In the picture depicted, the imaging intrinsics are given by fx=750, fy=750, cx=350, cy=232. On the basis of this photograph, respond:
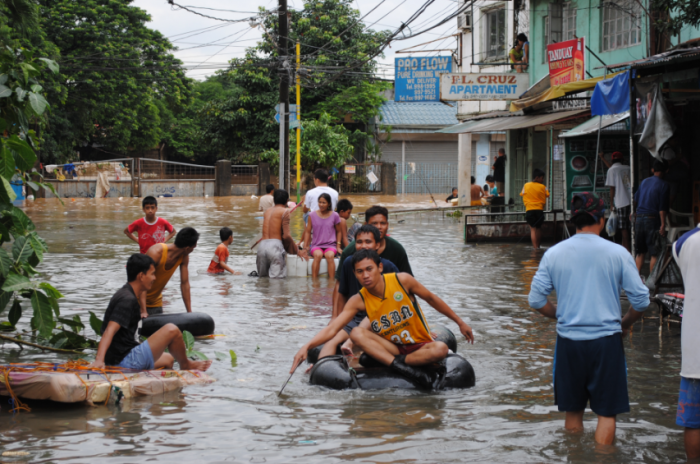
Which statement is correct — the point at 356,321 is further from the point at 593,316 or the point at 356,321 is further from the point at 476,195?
the point at 476,195

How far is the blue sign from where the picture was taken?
79.4 ft

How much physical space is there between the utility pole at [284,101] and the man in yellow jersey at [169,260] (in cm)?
1590

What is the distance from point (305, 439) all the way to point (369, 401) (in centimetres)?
105

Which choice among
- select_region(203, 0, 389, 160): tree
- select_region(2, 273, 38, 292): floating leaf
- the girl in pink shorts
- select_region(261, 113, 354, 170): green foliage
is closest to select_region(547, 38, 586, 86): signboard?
the girl in pink shorts

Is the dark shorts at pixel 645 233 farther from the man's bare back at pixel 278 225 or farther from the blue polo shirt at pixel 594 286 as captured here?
the blue polo shirt at pixel 594 286

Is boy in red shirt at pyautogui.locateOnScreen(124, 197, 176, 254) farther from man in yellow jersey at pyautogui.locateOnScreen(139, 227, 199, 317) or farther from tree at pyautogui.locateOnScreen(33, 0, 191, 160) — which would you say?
tree at pyautogui.locateOnScreen(33, 0, 191, 160)

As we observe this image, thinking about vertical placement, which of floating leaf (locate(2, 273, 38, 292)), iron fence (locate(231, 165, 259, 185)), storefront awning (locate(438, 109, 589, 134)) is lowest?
floating leaf (locate(2, 273, 38, 292))

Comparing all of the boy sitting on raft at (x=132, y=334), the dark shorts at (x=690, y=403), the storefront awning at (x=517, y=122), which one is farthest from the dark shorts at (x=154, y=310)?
the storefront awning at (x=517, y=122)

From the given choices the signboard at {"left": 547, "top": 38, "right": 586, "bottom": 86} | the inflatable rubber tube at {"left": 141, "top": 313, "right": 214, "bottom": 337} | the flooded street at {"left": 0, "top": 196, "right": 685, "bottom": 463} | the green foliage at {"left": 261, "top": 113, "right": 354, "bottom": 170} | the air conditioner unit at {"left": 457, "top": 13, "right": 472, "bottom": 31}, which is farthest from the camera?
the green foliage at {"left": 261, "top": 113, "right": 354, "bottom": 170}

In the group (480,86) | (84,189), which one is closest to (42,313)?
(480,86)

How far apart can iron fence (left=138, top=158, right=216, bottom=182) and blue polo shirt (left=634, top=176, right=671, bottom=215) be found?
35.2 meters

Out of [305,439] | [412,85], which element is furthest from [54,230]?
[305,439]

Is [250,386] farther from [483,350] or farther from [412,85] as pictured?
[412,85]

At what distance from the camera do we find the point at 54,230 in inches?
859
